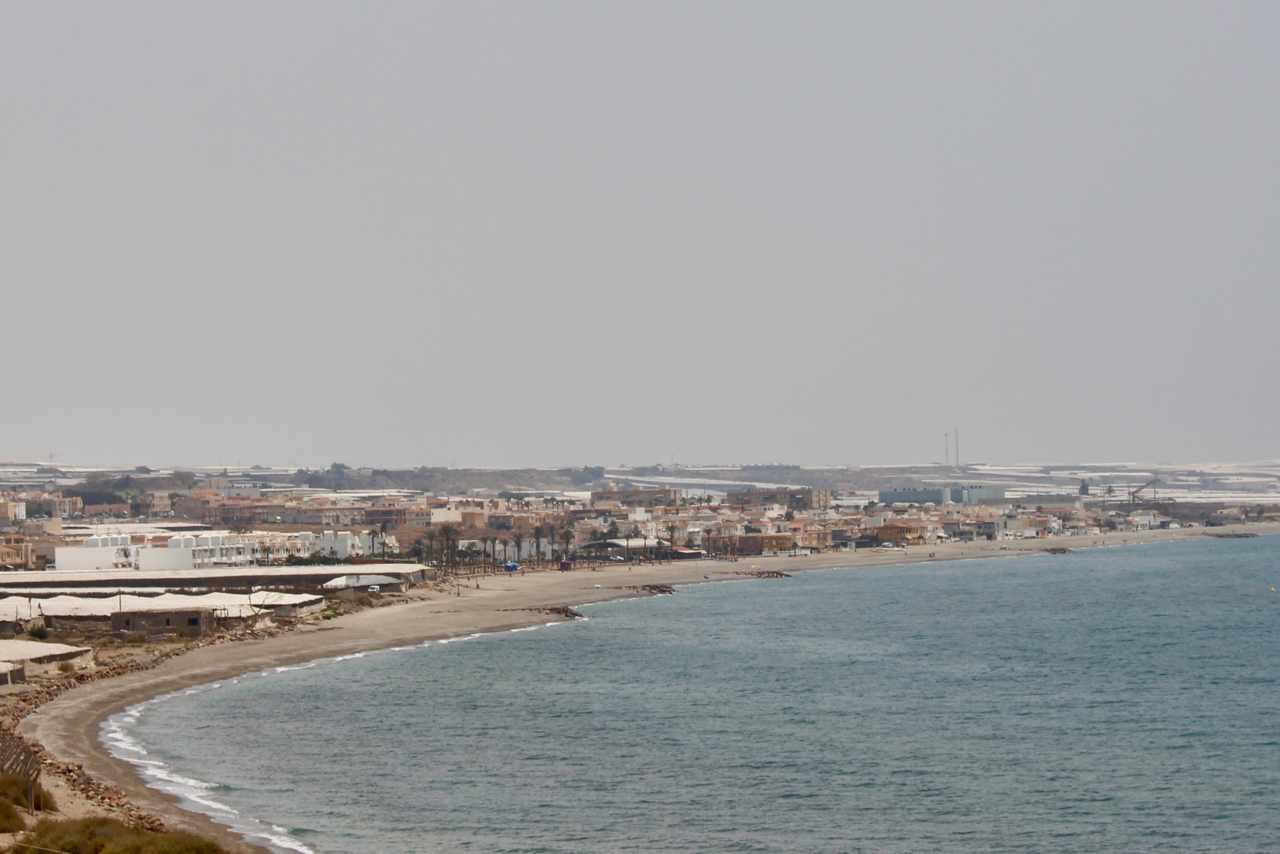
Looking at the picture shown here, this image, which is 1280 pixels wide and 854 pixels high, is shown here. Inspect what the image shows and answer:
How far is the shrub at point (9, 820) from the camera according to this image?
20.4 metres

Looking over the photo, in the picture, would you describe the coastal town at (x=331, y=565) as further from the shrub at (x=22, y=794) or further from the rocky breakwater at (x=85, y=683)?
the shrub at (x=22, y=794)

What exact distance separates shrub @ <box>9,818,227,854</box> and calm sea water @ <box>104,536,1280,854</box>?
9.43 ft

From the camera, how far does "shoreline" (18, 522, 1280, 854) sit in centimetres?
2702

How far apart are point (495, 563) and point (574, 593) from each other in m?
25.0

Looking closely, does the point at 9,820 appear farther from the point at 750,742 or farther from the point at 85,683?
the point at 85,683

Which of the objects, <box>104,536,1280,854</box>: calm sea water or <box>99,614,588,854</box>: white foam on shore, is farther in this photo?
<box>104,536,1280,854</box>: calm sea water

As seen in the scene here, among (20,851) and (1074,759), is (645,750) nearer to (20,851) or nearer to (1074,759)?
(1074,759)

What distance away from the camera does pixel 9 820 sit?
2058 centimetres

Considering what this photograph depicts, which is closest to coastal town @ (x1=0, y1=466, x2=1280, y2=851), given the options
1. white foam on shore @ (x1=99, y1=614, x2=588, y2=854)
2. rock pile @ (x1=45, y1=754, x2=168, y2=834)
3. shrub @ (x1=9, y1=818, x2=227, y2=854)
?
rock pile @ (x1=45, y1=754, x2=168, y2=834)

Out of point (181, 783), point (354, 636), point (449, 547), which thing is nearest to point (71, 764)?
point (181, 783)

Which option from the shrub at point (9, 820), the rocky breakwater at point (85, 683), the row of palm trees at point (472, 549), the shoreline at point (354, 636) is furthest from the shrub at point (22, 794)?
the row of palm trees at point (472, 549)

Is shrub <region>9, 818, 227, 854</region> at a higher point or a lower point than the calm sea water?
higher

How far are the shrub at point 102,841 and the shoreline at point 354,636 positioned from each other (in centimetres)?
185

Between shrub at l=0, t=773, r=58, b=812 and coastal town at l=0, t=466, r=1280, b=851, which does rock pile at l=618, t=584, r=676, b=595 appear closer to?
coastal town at l=0, t=466, r=1280, b=851
